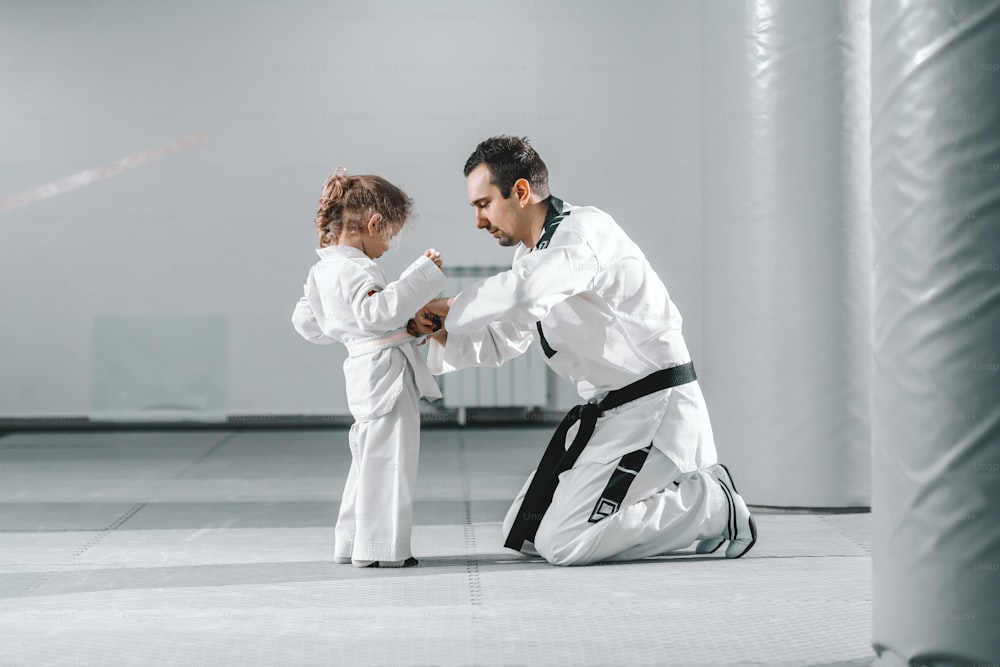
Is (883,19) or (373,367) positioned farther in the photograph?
(373,367)

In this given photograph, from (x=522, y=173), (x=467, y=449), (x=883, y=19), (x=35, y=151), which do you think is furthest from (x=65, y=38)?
(x=883, y=19)

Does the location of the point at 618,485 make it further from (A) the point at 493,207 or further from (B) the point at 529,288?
(A) the point at 493,207

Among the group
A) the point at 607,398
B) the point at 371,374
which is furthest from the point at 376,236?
the point at 607,398

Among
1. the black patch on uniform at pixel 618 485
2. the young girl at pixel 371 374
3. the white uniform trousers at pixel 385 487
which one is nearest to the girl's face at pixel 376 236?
the young girl at pixel 371 374

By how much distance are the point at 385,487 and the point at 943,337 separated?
174 centimetres

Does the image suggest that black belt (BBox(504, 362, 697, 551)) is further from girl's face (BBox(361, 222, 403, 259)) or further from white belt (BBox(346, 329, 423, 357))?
girl's face (BBox(361, 222, 403, 259))

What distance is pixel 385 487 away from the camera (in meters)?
3.23

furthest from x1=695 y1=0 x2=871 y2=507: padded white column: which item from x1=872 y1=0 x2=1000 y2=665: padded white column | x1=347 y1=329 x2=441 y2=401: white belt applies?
x1=872 y1=0 x2=1000 y2=665: padded white column

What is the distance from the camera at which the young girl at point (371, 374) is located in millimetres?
3223

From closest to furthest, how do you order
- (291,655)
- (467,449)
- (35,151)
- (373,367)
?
(291,655)
(373,367)
(467,449)
(35,151)

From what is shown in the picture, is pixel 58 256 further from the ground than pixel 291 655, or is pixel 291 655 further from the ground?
pixel 58 256

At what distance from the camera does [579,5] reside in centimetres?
769

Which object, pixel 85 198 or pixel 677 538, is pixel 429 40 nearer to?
pixel 85 198

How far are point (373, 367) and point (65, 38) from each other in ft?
18.1
